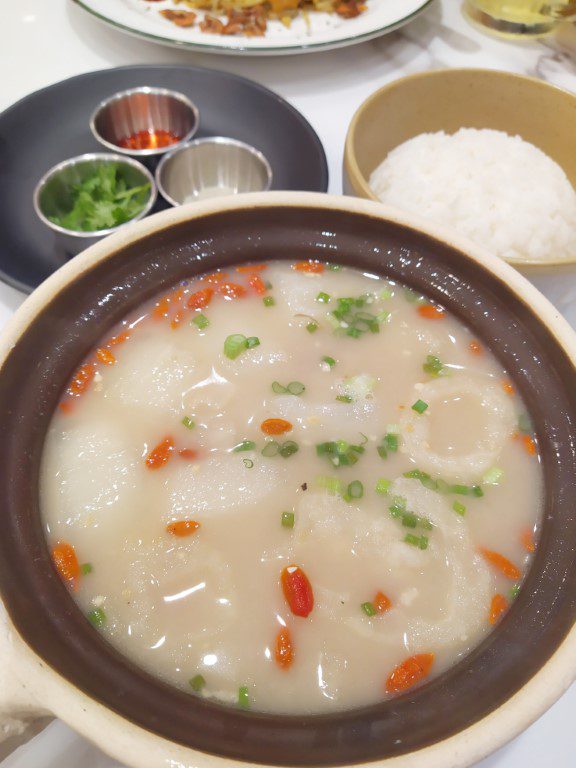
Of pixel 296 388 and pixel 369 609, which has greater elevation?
pixel 296 388

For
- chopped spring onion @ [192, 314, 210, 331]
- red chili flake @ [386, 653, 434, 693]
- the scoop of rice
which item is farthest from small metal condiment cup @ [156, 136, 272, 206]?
red chili flake @ [386, 653, 434, 693]

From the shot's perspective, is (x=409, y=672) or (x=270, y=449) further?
(x=270, y=449)

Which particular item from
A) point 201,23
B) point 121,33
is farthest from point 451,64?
point 121,33

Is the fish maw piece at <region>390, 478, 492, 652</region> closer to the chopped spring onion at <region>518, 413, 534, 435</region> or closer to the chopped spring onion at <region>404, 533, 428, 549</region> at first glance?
the chopped spring onion at <region>404, 533, 428, 549</region>

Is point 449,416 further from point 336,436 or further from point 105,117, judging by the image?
point 105,117

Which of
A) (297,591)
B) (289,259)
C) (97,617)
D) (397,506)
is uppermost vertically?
(289,259)

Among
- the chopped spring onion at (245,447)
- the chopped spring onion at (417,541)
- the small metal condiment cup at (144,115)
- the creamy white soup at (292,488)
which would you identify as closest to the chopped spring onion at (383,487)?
the creamy white soup at (292,488)

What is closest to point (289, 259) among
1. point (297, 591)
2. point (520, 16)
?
point (297, 591)

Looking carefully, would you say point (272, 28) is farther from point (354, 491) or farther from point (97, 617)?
point (97, 617)
